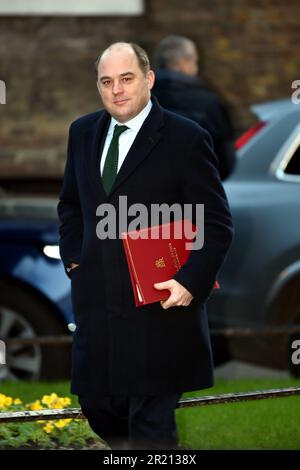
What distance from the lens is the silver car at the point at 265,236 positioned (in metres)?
8.24

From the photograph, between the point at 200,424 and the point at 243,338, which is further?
the point at 243,338

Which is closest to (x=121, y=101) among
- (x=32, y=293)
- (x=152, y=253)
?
(x=152, y=253)

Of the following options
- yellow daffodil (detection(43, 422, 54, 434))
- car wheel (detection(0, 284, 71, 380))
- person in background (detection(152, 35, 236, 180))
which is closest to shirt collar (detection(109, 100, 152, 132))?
yellow daffodil (detection(43, 422, 54, 434))

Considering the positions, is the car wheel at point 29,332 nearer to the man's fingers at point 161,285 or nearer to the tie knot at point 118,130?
the tie knot at point 118,130

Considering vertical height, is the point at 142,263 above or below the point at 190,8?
below

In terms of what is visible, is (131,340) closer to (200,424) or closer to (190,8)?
(200,424)

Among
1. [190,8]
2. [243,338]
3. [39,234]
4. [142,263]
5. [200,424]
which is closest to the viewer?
[142,263]

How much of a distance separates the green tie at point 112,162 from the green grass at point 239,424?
1.38m

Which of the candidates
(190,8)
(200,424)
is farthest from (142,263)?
(190,8)

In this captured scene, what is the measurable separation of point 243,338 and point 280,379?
0.63 meters

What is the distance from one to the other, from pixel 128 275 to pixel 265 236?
11.8ft

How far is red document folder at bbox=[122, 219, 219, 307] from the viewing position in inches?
181

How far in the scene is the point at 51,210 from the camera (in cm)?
869

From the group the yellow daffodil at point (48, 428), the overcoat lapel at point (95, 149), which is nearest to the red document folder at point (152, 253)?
the overcoat lapel at point (95, 149)
